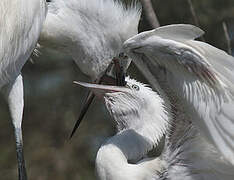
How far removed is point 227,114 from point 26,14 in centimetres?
135

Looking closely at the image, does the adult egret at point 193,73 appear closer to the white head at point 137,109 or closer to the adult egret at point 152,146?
the adult egret at point 152,146

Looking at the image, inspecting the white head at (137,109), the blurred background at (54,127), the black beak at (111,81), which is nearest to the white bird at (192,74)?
the white head at (137,109)

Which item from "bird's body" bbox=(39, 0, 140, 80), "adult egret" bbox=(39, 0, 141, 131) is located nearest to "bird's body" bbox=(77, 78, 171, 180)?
"adult egret" bbox=(39, 0, 141, 131)

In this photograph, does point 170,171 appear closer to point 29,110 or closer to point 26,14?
point 26,14

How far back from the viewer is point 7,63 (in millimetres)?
4188

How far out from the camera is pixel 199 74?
136 inches

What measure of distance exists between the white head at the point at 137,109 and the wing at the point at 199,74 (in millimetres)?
584

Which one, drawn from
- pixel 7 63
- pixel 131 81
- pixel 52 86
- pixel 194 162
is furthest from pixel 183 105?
pixel 52 86

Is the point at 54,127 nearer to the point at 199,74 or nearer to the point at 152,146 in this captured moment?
the point at 152,146

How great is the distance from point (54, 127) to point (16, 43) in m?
5.05

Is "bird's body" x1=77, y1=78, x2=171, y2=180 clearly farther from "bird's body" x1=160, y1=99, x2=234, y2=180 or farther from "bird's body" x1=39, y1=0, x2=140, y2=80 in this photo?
"bird's body" x1=39, y1=0, x2=140, y2=80

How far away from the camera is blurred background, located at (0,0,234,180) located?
8.78 m

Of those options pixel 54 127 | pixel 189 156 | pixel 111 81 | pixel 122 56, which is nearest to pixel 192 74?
pixel 189 156

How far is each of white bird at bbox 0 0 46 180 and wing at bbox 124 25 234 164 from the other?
902mm
